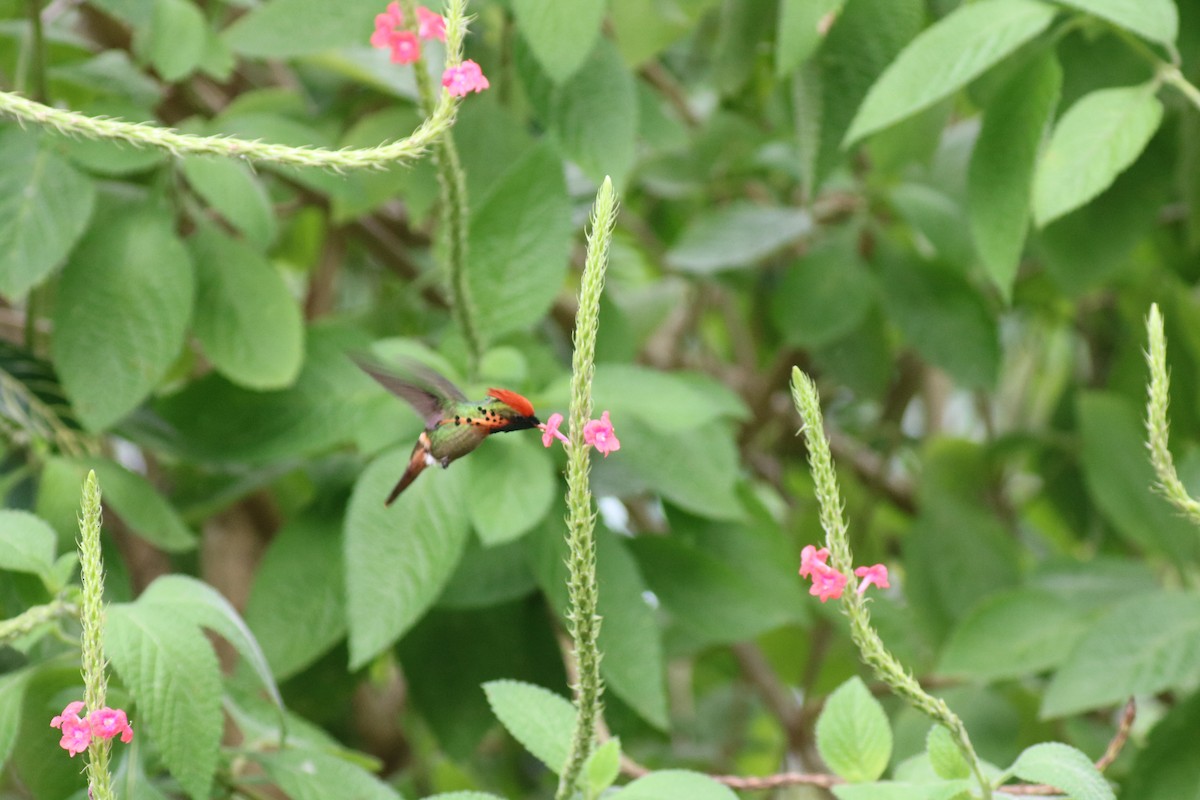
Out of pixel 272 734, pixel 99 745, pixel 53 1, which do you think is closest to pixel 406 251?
pixel 53 1

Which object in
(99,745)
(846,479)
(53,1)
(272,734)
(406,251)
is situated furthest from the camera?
(846,479)

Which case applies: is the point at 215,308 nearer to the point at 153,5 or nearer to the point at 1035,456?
the point at 153,5

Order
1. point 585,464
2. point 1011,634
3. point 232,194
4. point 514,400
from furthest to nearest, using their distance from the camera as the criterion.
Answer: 1. point 1011,634
2. point 232,194
3. point 514,400
4. point 585,464

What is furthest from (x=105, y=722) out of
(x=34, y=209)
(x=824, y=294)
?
(x=824, y=294)

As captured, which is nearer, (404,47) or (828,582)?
(828,582)

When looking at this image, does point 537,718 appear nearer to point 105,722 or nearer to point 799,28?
point 105,722

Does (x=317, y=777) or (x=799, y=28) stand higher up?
(x=799, y=28)
